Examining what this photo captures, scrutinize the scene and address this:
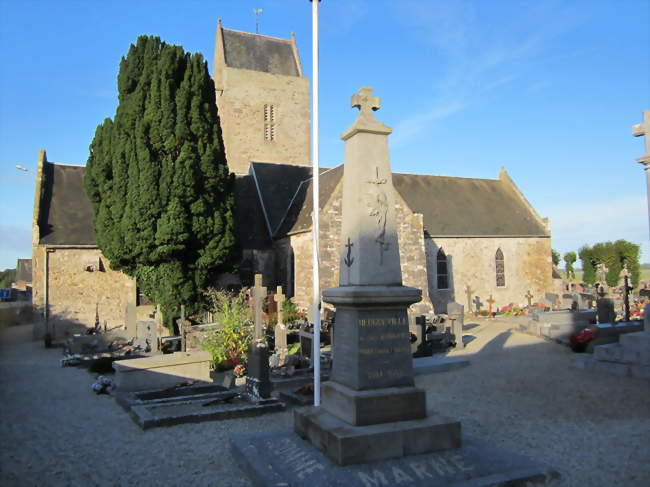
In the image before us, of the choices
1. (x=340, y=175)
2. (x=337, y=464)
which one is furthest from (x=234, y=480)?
(x=340, y=175)

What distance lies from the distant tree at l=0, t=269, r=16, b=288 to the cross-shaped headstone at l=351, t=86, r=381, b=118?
69.6 meters

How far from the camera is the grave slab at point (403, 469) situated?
178 inches

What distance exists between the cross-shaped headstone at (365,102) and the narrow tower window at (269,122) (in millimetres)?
24971

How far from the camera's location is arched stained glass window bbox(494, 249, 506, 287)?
26.8 meters

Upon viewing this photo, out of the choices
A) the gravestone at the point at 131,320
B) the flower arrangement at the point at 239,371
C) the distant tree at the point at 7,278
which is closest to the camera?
the flower arrangement at the point at 239,371

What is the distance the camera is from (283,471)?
190 inches

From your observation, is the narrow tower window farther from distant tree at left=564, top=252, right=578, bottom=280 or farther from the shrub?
distant tree at left=564, top=252, right=578, bottom=280

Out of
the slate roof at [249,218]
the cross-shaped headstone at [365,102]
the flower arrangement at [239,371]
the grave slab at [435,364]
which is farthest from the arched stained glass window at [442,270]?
the cross-shaped headstone at [365,102]

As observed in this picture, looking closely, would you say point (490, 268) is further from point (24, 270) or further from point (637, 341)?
point (24, 270)

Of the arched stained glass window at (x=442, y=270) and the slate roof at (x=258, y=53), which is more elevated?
the slate roof at (x=258, y=53)

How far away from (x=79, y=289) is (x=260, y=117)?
15.4m

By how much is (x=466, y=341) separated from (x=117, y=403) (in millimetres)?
10821

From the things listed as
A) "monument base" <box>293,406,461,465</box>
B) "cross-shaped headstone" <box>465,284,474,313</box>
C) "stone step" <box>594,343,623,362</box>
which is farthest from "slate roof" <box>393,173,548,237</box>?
"monument base" <box>293,406,461,465</box>

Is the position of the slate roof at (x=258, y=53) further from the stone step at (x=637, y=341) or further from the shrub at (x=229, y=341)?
the stone step at (x=637, y=341)
